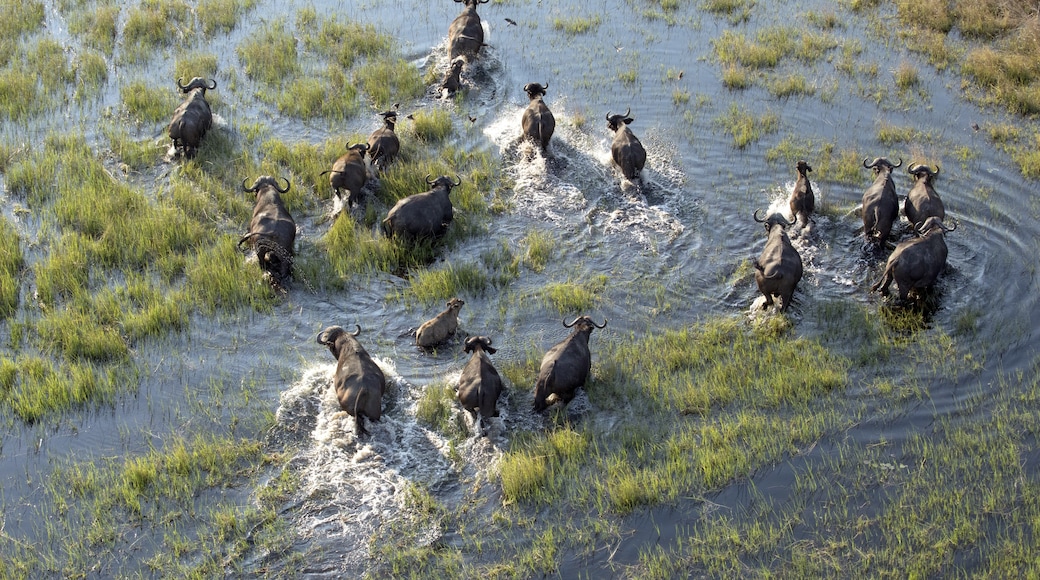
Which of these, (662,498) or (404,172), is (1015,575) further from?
(404,172)

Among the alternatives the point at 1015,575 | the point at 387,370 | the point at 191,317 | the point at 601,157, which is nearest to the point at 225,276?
the point at 191,317

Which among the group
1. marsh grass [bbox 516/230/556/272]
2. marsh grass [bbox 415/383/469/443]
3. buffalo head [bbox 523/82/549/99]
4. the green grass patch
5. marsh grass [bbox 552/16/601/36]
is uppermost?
marsh grass [bbox 552/16/601/36]

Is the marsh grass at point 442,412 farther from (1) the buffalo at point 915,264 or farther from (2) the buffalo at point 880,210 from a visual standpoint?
(2) the buffalo at point 880,210

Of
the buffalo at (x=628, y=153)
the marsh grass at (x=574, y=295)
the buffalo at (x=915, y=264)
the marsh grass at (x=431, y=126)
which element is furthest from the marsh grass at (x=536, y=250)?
the buffalo at (x=915, y=264)

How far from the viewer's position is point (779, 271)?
10836 millimetres

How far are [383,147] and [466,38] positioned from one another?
400 centimetres

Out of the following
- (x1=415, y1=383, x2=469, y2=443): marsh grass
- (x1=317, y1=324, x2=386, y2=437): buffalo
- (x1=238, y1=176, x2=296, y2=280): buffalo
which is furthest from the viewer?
(x1=238, y1=176, x2=296, y2=280): buffalo

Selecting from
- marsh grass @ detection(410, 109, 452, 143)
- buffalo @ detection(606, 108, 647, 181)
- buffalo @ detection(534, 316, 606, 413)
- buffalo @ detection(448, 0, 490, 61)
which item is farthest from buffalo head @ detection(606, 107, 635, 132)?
buffalo @ detection(534, 316, 606, 413)

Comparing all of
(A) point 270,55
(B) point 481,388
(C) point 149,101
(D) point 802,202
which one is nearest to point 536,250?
(B) point 481,388

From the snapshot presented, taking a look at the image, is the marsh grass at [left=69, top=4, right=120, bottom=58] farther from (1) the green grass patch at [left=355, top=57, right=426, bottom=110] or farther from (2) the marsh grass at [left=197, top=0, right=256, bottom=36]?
(1) the green grass patch at [left=355, top=57, right=426, bottom=110]

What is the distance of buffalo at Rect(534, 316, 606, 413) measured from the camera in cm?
972

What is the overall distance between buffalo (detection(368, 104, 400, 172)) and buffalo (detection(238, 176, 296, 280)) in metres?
1.57

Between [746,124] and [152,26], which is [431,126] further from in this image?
[152,26]

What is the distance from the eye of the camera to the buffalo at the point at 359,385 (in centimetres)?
941
